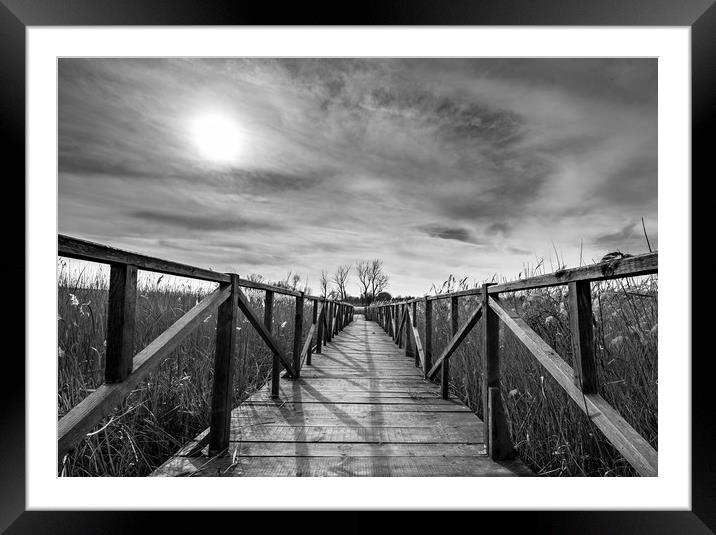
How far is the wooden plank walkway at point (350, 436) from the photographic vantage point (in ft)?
6.43

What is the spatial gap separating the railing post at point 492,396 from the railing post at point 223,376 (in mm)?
1579

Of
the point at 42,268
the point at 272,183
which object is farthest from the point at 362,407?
the point at 272,183

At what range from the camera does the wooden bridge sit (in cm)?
119

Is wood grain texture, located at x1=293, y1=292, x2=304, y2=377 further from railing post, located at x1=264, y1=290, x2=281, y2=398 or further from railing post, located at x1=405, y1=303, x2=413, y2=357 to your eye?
railing post, located at x1=405, y1=303, x2=413, y2=357

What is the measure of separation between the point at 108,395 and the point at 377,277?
51210 mm

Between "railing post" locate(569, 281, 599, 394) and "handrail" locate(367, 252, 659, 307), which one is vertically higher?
"handrail" locate(367, 252, 659, 307)

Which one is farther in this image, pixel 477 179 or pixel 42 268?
pixel 477 179

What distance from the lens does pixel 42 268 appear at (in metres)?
1.38

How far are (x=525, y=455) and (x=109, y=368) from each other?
2.32 metres

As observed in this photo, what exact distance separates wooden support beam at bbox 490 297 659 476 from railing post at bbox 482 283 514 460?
0.52 metres

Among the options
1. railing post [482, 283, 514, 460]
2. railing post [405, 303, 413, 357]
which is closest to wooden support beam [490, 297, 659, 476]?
railing post [482, 283, 514, 460]

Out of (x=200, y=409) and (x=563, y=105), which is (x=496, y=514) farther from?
(x=563, y=105)

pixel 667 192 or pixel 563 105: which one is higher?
pixel 563 105
